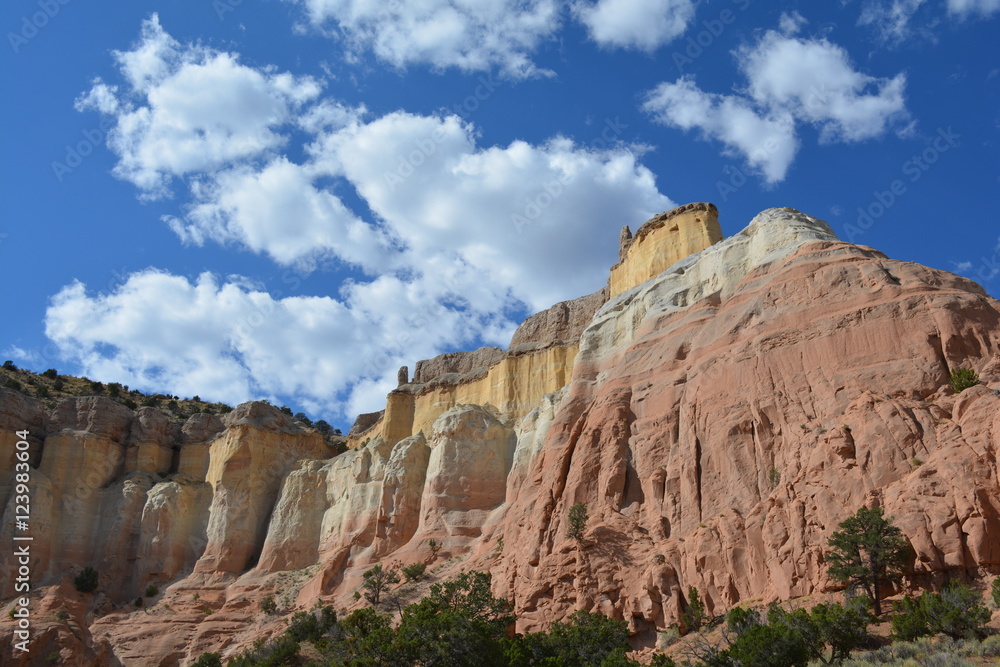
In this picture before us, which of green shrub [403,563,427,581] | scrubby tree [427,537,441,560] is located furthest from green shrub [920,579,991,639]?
scrubby tree [427,537,441,560]

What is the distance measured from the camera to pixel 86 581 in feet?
180

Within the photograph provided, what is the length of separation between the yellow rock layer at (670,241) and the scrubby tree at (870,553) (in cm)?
2801

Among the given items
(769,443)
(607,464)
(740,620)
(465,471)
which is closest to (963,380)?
(769,443)

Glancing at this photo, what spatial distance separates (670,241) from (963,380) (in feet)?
87.3

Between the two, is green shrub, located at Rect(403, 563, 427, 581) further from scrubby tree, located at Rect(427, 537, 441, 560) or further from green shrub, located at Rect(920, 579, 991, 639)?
green shrub, located at Rect(920, 579, 991, 639)

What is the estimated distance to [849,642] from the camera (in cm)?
2478

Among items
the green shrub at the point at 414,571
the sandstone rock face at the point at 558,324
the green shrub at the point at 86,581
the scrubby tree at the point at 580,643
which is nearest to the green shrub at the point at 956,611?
the scrubby tree at the point at 580,643

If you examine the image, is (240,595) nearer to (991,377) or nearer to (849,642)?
(849,642)

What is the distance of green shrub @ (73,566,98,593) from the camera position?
54625 mm

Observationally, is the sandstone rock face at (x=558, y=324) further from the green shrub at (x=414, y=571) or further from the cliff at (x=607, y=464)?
the green shrub at (x=414, y=571)

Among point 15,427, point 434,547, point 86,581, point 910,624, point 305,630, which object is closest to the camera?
point 910,624

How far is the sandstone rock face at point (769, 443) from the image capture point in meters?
28.3

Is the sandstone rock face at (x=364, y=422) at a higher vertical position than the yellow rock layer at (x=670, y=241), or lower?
lower

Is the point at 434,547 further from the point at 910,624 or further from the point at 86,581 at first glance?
the point at 910,624
